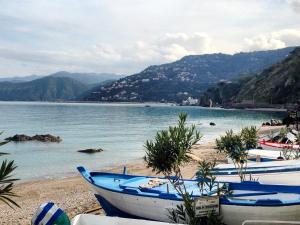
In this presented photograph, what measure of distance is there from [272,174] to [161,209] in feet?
21.2

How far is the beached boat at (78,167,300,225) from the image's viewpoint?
11648mm

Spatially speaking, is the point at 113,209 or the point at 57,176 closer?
the point at 113,209

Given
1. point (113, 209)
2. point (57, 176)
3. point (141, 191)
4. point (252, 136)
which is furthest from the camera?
point (57, 176)

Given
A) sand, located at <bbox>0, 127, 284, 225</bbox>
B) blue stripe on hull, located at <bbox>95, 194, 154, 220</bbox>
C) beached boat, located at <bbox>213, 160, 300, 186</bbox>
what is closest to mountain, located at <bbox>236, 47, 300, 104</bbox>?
sand, located at <bbox>0, 127, 284, 225</bbox>

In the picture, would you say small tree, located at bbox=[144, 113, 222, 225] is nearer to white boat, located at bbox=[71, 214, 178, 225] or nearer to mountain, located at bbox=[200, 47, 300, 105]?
white boat, located at bbox=[71, 214, 178, 225]

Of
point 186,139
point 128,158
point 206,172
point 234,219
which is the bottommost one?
point 128,158

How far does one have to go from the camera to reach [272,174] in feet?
56.7

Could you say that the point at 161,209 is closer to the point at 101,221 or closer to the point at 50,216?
the point at 101,221

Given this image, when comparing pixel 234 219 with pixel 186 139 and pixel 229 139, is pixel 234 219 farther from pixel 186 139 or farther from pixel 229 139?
pixel 229 139

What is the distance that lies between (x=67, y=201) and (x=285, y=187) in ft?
38.5

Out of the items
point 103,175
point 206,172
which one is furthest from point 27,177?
point 206,172

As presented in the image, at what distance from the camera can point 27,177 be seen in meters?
32.5

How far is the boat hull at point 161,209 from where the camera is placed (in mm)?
11586

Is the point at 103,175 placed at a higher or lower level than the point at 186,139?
lower
